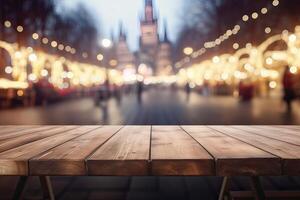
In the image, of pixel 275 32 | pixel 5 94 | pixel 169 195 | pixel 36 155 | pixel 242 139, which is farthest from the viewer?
pixel 275 32

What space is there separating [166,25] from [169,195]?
157986 mm

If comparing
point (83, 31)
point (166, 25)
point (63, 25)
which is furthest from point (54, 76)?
point (166, 25)

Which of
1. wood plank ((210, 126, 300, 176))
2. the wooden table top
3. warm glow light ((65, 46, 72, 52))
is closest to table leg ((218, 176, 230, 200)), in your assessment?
wood plank ((210, 126, 300, 176))

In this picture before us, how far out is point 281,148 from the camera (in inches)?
83.3

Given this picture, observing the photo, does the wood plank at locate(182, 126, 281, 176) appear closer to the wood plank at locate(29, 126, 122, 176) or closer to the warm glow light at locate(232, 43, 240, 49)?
the wood plank at locate(29, 126, 122, 176)

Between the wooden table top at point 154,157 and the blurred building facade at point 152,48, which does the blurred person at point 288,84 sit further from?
the blurred building facade at point 152,48

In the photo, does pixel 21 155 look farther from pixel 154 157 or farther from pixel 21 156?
pixel 154 157

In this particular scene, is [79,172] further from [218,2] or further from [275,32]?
[218,2]

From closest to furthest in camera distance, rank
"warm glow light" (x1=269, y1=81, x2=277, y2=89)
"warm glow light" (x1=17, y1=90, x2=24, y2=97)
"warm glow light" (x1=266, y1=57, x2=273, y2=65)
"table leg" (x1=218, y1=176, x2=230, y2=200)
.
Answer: "table leg" (x1=218, y1=176, x2=230, y2=200) < "warm glow light" (x1=17, y1=90, x2=24, y2=97) < "warm glow light" (x1=266, y1=57, x2=273, y2=65) < "warm glow light" (x1=269, y1=81, x2=277, y2=89)

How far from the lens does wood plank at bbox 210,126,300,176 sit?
6.03ft

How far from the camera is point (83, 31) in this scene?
5075 centimetres

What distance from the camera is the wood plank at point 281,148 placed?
72.4 inches

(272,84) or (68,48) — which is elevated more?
(68,48)

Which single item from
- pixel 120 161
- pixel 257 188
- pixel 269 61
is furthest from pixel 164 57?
pixel 120 161
